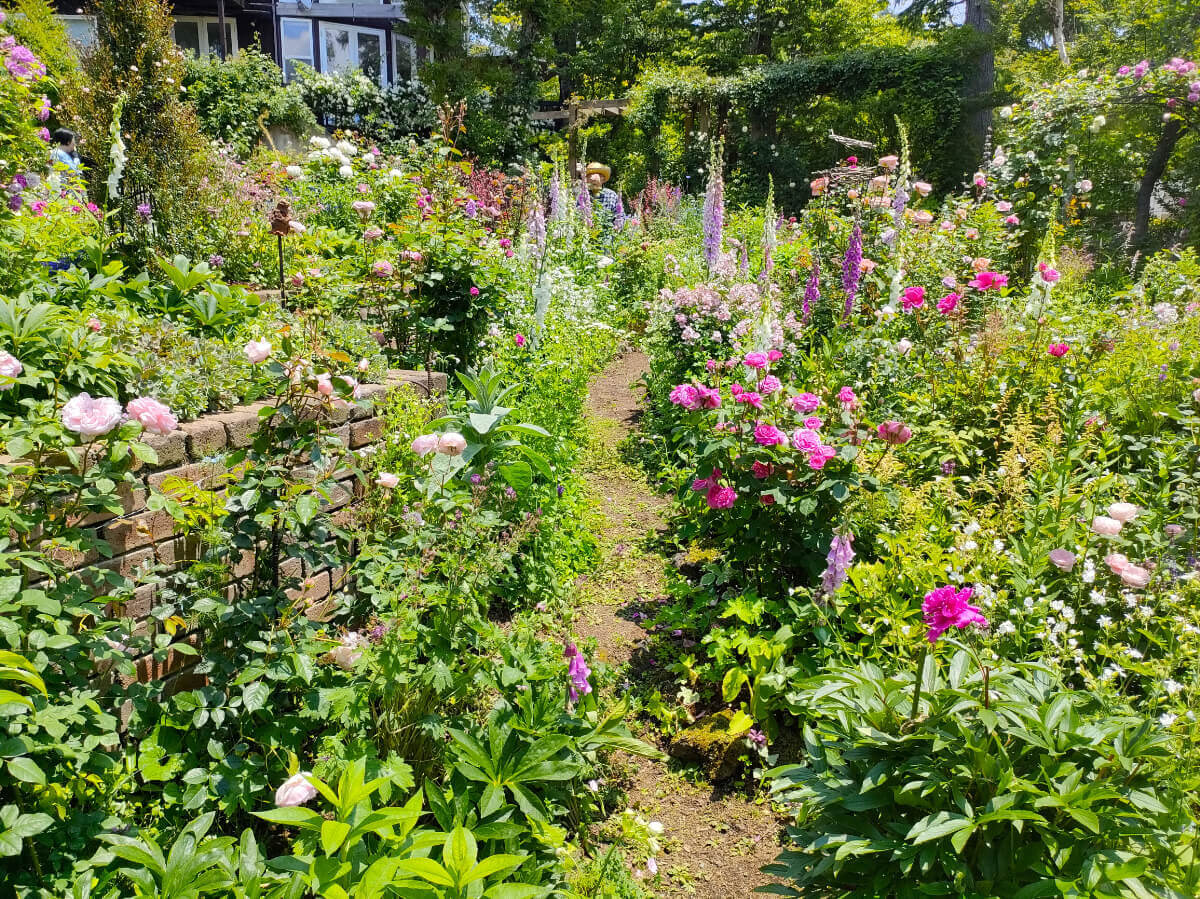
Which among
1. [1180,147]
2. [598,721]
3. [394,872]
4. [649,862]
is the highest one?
[1180,147]

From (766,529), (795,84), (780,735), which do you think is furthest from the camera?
(795,84)

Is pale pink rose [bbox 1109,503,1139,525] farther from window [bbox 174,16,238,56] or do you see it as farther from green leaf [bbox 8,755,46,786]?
window [bbox 174,16,238,56]

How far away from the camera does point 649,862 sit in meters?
2.09

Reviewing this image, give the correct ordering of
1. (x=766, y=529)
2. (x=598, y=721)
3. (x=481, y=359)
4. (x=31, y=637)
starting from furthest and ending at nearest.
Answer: (x=481, y=359), (x=766, y=529), (x=598, y=721), (x=31, y=637)

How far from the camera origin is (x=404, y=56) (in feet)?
74.6

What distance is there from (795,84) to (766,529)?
16.6 m

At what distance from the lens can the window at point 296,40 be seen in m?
20.5

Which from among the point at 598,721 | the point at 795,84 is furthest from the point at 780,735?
the point at 795,84

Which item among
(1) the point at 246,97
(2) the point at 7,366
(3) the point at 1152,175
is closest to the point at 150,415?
(2) the point at 7,366

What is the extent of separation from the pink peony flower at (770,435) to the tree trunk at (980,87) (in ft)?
50.8

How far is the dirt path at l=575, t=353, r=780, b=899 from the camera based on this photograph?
2176mm

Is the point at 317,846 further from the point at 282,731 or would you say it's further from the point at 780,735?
the point at 780,735

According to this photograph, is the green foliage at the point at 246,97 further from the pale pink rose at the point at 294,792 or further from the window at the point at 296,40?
the pale pink rose at the point at 294,792

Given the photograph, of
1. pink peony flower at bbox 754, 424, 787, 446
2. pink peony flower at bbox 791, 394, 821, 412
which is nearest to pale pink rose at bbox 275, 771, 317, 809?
pink peony flower at bbox 754, 424, 787, 446
